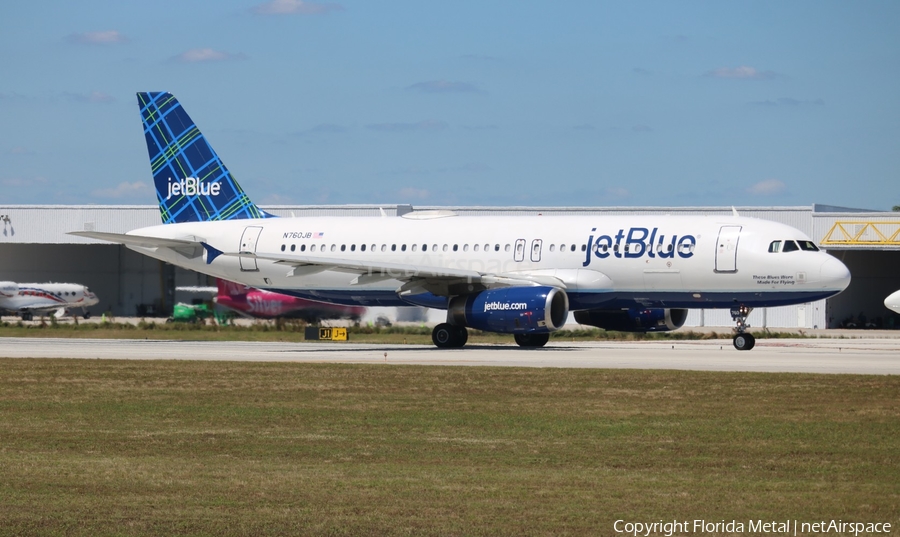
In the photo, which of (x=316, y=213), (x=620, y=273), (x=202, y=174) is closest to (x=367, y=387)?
(x=620, y=273)

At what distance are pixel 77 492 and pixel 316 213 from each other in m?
57.3

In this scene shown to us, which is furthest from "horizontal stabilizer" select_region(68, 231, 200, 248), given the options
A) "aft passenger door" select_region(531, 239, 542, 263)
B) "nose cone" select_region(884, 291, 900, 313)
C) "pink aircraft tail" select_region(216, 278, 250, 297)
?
"nose cone" select_region(884, 291, 900, 313)

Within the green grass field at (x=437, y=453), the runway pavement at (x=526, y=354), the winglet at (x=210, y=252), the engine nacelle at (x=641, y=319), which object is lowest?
the runway pavement at (x=526, y=354)

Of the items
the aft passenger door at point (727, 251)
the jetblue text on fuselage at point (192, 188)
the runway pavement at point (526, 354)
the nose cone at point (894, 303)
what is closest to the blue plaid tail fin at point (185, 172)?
the jetblue text on fuselage at point (192, 188)

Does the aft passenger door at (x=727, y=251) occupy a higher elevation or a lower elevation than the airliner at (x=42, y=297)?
higher

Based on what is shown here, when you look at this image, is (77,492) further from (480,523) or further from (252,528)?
(480,523)

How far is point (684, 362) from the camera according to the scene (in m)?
30.0

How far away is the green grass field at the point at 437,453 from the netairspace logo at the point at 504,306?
10127 mm

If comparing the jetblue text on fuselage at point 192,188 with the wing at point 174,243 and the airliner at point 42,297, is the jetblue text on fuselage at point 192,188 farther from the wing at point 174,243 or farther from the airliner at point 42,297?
the airliner at point 42,297

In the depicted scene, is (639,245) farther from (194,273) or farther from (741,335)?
(194,273)

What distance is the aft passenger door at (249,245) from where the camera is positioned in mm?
42500

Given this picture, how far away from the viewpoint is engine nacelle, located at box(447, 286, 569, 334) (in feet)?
113

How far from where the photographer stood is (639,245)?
3600 centimetres

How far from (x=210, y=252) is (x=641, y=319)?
15037mm
